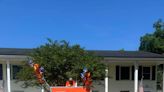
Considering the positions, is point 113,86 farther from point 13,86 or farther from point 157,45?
point 157,45

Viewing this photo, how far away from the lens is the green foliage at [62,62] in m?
22.7

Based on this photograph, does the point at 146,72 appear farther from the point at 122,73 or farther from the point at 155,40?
the point at 155,40

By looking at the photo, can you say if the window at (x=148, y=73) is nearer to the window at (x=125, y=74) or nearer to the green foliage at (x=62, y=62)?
the window at (x=125, y=74)

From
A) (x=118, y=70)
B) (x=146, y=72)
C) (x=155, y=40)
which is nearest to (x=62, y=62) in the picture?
(x=118, y=70)

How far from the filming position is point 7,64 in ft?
107

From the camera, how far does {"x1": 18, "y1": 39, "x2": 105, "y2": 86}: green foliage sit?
Result: 22672 millimetres

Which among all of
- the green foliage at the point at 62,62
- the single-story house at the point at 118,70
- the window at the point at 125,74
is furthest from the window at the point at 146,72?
the green foliage at the point at 62,62

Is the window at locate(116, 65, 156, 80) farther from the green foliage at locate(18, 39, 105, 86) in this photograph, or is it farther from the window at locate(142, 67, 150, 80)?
the green foliage at locate(18, 39, 105, 86)

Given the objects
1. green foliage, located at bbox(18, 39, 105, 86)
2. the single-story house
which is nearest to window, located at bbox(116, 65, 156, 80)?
the single-story house

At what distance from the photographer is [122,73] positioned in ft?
121

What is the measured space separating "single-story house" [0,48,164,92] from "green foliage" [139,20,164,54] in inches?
580

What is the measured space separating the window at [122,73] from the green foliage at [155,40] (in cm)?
Result: 1545

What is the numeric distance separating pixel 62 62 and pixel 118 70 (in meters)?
14.8

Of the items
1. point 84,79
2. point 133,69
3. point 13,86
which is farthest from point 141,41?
point 84,79
